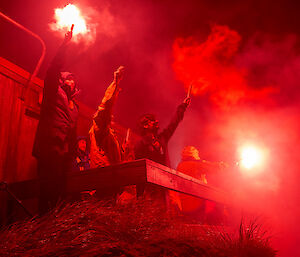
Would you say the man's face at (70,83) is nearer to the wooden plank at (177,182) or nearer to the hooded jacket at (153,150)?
the hooded jacket at (153,150)

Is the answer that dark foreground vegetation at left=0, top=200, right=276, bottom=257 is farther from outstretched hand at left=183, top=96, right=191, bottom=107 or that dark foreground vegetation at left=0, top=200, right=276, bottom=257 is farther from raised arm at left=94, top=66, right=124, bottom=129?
outstretched hand at left=183, top=96, right=191, bottom=107

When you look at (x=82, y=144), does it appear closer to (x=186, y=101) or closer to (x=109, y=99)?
(x=109, y=99)

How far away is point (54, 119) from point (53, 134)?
19 centimetres

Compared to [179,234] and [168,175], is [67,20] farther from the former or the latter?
[179,234]

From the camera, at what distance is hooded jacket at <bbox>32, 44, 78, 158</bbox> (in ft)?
13.4

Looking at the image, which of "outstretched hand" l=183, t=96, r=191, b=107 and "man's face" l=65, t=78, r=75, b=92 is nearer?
"man's face" l=65, t=78, r=75, b=92

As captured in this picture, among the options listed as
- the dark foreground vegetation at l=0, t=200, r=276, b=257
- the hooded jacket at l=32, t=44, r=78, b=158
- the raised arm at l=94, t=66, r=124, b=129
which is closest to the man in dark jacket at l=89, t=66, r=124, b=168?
the raised arm at l=94, t=66, r=124, b=129

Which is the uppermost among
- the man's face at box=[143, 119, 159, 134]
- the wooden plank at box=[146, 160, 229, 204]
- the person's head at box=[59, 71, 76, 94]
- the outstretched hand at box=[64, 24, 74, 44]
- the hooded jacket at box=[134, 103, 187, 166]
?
the outstretched hand at box=[64, 24, 74, 44]

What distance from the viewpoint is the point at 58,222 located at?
121 inches

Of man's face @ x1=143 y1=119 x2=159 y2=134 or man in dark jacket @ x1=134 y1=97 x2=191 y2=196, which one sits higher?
man's face @ x1=143 y1=119 x2=159 y2=134

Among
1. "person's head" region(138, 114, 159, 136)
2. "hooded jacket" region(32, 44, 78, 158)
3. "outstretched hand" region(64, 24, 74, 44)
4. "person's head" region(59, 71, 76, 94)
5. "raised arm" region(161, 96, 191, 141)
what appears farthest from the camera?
"raised arm" region(161, 96, 191, 141)

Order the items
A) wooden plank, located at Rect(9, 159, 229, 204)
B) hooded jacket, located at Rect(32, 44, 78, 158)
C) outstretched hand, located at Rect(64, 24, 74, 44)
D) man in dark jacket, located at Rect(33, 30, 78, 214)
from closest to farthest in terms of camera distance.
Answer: wooden plank, located at Rect(9, 159, 229, 204) < man in dark jacket, located at Rect(33, 30, 78, 214) < hooded jacket, located at Rect(32, 44, 78, 158) < outstretched hand, located at Rect(64, 24, 74, 44)

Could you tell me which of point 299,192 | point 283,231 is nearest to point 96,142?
point 283,231

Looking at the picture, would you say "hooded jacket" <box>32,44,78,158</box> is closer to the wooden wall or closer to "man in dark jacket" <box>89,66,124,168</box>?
"man in dark jacket" <box>89,66,124,168</box>
